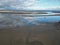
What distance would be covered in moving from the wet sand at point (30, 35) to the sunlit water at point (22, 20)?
47 millimetres

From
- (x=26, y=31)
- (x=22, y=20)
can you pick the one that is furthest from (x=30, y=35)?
(x=22, y=20)

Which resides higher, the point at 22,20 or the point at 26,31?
the point at 22,20

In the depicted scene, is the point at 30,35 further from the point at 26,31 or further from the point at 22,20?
the point at 22,20

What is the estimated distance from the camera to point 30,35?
117 centimetres

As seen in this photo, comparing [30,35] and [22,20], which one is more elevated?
[22,20]

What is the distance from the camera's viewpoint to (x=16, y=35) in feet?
3.84

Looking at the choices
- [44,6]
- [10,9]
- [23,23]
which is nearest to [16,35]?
[23,23]

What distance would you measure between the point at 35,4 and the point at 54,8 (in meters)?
0.16

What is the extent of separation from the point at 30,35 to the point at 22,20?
158 millimetres

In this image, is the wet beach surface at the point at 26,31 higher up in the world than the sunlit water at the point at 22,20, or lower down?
lower down

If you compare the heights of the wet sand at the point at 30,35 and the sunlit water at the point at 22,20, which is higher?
the sunlit water at the point at 22,20

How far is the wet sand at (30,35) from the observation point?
3.78ft

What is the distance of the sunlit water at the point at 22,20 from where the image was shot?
3.62 feet

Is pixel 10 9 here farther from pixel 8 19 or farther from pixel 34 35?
pixel 34 35
